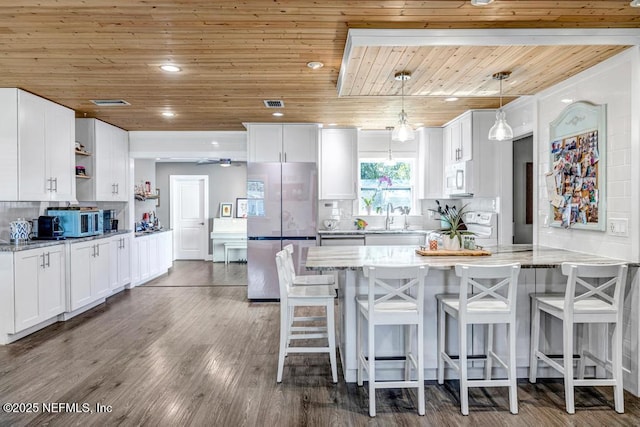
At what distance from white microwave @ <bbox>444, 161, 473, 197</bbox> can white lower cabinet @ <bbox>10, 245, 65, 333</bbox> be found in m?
4.68

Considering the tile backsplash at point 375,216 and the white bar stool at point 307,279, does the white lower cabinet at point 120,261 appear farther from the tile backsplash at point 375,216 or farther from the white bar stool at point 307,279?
the white bar stool at point 307,279

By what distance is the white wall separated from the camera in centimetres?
272

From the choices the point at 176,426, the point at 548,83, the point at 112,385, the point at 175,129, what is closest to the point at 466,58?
the point at 548,83

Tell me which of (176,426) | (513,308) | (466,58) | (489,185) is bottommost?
(176,426)

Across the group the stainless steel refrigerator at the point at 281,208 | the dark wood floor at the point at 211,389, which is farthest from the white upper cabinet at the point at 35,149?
the stainless steel refrigerator at the point at 281,208

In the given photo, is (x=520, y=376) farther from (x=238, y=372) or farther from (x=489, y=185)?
(x=489, y=185)

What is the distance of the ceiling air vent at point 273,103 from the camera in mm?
4264

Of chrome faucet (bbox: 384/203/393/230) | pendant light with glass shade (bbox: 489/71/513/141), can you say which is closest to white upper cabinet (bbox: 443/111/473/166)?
chrome faucet (bbox: 384/203/393/230)

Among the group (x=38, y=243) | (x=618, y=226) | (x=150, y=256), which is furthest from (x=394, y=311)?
(x=150, y=256)

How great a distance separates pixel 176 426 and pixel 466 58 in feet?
9.91

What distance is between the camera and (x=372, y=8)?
7.59 feet

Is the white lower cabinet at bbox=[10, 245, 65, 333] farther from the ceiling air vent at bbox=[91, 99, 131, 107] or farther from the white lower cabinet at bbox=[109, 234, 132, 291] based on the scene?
the ceiling air vent at bbox=[91, 99, 131, 107]

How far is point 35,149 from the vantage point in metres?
4.08

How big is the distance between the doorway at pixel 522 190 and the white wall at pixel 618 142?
1.64 meters
